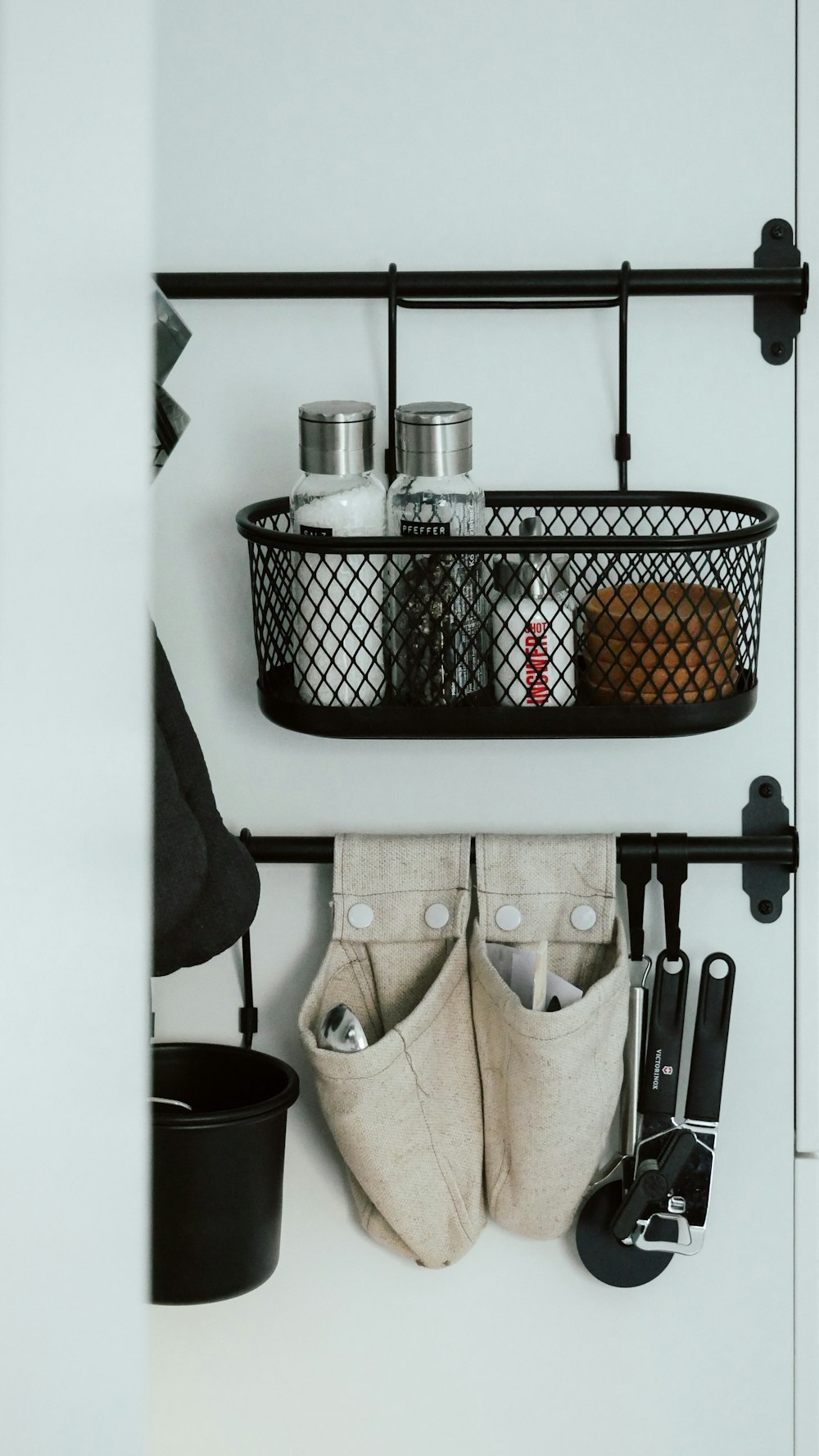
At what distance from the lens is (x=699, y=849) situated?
35.0 inches

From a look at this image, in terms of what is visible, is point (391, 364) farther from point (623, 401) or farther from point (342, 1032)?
point (342, 1032)

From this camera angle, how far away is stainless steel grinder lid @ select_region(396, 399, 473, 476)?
745 mm

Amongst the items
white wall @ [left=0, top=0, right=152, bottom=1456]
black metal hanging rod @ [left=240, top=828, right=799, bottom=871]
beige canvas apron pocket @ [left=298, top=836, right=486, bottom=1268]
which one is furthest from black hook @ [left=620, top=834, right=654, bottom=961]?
white wall @ [left=0, top=0, right=152, bottom=1456]

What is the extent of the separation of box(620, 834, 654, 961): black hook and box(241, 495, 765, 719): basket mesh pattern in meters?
0.14

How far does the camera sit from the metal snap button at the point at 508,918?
0.88 metres

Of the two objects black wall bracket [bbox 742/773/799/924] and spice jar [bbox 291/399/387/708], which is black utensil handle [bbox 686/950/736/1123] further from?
spice jar [bbox 291/399/387/708]

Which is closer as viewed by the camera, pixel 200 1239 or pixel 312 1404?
pixel 200 1239

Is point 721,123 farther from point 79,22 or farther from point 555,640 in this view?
point 79,22

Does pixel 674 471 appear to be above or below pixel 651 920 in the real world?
above

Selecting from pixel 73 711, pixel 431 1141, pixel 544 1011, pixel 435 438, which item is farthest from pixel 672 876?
pixel 73 711

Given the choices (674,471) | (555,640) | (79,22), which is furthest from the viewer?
(674,471)

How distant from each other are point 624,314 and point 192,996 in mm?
556

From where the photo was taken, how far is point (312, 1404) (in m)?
0.95

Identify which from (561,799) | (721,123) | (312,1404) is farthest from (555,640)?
(312,1404)
